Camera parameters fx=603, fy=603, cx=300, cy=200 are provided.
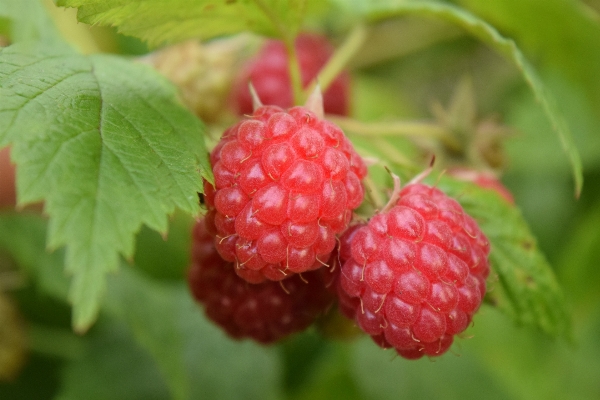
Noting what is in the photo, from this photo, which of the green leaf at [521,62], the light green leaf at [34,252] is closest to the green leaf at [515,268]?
the green leaf at [521,62]

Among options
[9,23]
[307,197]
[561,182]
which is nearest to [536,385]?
[561,182]

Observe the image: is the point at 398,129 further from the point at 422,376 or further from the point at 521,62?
the point at 422,376

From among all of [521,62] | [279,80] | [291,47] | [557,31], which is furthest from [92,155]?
[557,31]

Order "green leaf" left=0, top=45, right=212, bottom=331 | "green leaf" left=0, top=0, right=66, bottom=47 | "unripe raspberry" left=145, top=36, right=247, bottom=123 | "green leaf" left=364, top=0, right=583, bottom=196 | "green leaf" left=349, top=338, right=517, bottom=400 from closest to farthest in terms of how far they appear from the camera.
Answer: "green leaf" left=0, top=45, right=212, bottom=331
"green leaf" left=0, top=0, right=66, bottom=47
"green leaf" left=364, top=0, right=583, bottom=196
"unripe raspberry" left=145, top=36, right=247, bottom=123
"green leaf" left=349, top=338, right=517, bottom=400

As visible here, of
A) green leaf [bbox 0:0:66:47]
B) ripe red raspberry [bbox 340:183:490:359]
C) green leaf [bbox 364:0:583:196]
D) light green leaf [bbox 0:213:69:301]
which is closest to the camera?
ripe red raspberry [bbox 340:183:490:359]

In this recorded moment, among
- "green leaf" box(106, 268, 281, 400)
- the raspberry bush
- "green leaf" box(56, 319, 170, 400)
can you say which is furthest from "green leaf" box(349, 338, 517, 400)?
"green leaf" box(56, 319, 170, 400)

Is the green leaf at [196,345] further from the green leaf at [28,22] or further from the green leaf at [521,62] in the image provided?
the green leaf at [521,62]

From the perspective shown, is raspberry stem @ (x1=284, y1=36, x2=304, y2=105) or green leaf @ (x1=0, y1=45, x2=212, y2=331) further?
raspberry stem @ (x1=284, y1=36, x2=304, y2=105)

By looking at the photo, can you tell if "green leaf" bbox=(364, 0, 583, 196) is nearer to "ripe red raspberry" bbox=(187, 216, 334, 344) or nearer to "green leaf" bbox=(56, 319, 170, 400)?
"ripe red raspberry" bbox=(187, 216, 334, 344)
